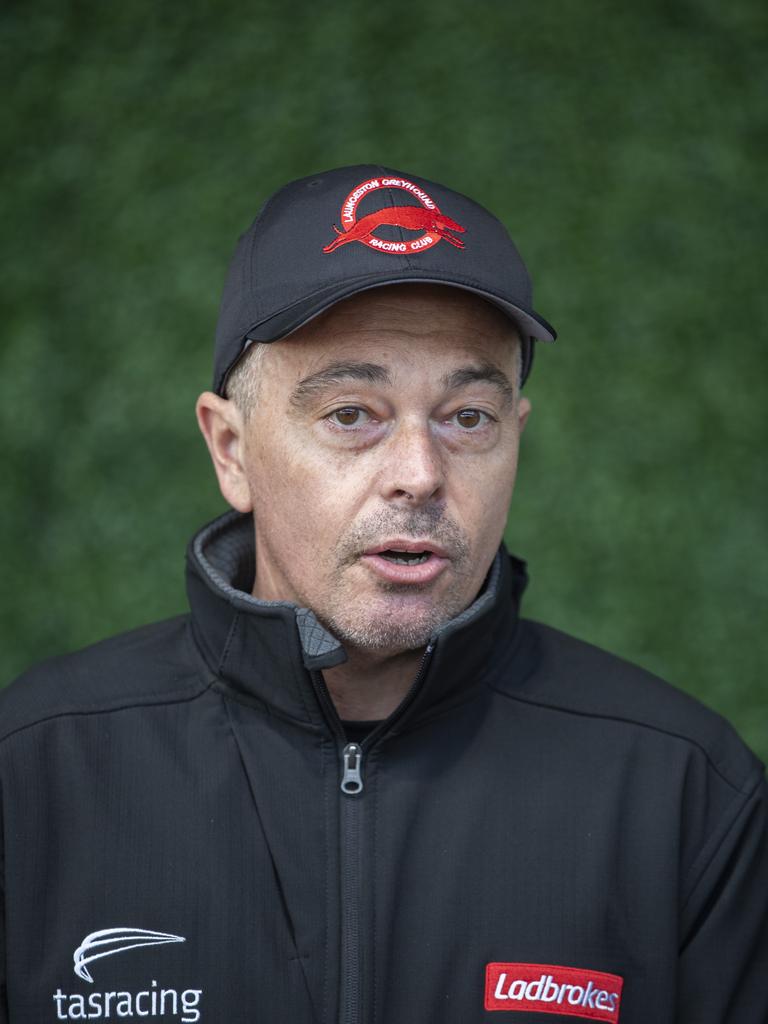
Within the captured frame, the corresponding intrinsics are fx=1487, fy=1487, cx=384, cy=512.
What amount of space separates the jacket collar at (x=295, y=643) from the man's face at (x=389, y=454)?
0.05 metres

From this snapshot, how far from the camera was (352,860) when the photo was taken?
5.35 feet

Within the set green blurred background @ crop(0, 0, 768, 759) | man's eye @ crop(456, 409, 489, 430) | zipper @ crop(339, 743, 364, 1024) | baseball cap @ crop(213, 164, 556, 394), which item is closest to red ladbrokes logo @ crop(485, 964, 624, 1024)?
zipper @ crop(339, 743, 364, 1024)

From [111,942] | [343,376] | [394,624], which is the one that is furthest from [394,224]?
[111,942]

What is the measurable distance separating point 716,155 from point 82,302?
4.63 ft

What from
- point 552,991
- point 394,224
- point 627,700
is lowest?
point 552,991

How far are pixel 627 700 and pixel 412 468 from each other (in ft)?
1.39

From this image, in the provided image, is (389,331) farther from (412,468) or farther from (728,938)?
(728,938)

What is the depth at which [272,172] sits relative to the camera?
327 centimetres

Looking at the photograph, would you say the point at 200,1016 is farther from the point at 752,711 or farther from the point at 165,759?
the point at 752,711

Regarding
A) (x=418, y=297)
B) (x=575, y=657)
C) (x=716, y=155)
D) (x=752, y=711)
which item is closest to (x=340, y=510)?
(x=418, y=297)

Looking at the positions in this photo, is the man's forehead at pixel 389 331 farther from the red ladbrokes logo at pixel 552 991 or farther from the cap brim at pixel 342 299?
the red ladbrokes logo at pixel 552 991

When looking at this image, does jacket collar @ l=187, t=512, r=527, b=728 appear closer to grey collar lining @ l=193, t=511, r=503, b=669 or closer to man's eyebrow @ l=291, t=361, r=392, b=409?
grey collar lining @ l=193, t=511, r=503, b=669

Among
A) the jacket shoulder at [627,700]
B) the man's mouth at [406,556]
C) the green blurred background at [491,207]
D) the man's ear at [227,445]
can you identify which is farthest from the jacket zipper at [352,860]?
the green blurred background at [491,207]

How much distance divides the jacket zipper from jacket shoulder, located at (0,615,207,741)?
0.78ft
